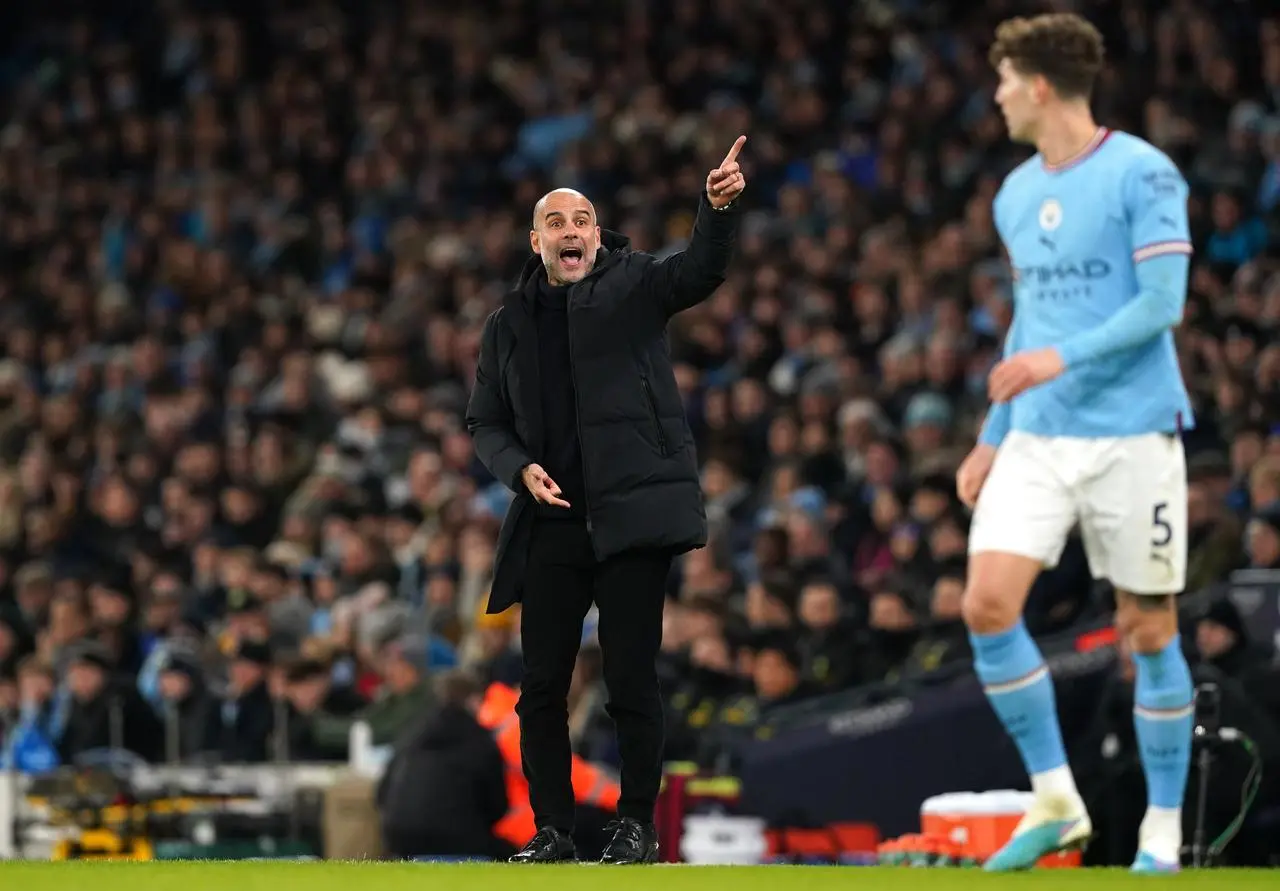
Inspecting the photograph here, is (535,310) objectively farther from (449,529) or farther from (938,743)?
(449,529)

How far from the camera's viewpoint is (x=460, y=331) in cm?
1727

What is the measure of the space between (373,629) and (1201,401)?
4.97 metres

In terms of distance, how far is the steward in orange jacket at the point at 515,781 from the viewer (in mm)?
10078

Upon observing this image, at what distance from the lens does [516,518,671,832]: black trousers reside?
6.81m

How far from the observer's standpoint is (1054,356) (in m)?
6.18

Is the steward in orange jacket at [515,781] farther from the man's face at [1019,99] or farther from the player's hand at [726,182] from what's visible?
the man's face at [1019,99]

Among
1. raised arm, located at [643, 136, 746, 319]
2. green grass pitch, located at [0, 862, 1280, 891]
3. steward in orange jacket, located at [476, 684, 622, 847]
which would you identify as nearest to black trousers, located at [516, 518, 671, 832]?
green grass pitch, located at [0, 862, 1280, 891]

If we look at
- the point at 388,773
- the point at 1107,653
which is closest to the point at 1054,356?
the point at 1107,653

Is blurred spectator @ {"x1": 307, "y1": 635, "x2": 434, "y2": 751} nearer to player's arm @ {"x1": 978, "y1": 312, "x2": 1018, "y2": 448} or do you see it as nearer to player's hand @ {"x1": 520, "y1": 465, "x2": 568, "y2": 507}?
player's hand @ {"x1": 520, "y1": 465, "x2": 568, "y2": 507}

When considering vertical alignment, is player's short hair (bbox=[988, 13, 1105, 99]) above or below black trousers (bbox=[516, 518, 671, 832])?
above

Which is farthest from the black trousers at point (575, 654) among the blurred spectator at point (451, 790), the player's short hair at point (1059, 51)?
the blurred spectator at point (451, 790)

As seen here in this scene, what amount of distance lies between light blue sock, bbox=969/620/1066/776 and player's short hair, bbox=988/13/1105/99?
145 cm

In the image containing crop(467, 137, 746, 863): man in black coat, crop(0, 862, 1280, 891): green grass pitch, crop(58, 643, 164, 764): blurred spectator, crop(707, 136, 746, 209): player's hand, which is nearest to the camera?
crop(0, 862, 1280, 891): green grass pitch

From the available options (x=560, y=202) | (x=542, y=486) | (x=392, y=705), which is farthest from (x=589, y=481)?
(x=392, y=705)
